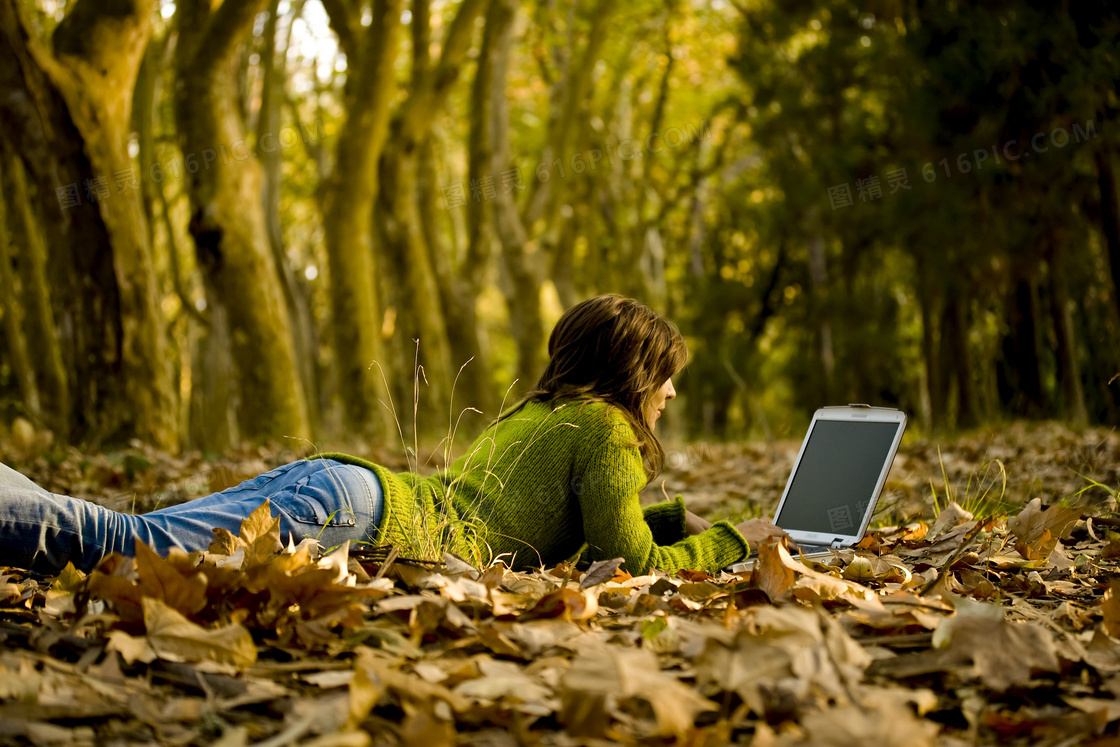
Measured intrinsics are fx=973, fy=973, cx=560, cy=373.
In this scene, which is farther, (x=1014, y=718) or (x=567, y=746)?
(x=1014, y=718)

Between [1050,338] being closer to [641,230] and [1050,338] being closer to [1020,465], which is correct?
[1020,465]

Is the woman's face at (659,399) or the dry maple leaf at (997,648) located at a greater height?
the woman's face at (659,399)

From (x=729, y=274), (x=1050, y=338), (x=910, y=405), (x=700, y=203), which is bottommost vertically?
(x=910, y=405)

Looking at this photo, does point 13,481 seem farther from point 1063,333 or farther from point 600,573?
point 1063,333

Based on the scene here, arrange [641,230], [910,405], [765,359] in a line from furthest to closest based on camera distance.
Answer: [641,230] < [765,359] < [910,405]

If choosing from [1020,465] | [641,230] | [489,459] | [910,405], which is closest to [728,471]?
[1020,465]

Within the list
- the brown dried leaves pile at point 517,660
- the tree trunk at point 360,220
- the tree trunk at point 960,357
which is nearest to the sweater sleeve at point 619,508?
the brown dried leaves pile at point 517,660

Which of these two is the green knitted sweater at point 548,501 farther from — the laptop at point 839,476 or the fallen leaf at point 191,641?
the fallen leaf at point 191,641

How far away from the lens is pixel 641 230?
1795 cm

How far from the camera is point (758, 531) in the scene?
11.5 ft

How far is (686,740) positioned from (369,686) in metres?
0.56

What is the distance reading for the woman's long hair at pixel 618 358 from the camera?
323cm

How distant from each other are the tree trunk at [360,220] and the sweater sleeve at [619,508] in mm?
7221

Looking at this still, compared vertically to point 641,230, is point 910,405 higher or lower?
lower
